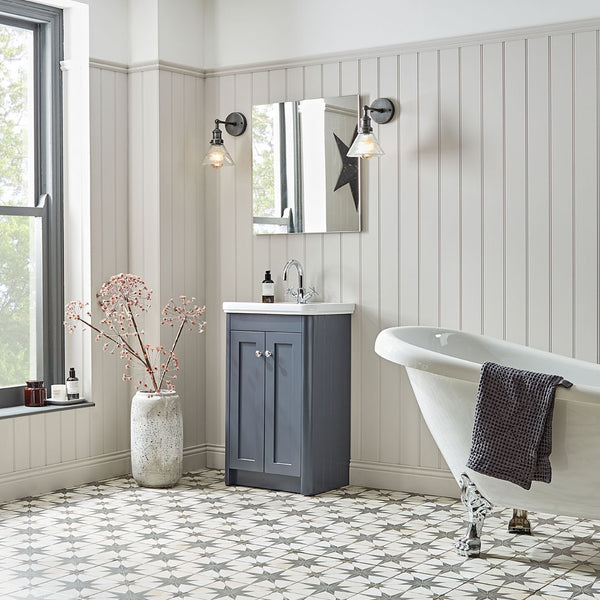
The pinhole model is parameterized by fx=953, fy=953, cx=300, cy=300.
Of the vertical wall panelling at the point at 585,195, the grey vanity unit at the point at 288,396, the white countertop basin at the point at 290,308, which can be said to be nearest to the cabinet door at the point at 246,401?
the grey vanity unit at the point at 288,396

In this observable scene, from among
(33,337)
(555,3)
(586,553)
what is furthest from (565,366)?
(33,337)

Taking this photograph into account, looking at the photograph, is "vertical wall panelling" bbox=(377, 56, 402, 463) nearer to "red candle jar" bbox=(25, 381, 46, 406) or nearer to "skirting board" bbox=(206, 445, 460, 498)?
"skirting board" bbox=(206, 445, 460, 498)

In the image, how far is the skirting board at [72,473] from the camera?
425 cm

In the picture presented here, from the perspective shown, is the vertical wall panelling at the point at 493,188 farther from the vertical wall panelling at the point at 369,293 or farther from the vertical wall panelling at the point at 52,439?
the vertical wall panelling at the point at 52,439

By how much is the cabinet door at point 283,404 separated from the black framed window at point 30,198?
3.61ft

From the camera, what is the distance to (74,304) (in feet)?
15.1

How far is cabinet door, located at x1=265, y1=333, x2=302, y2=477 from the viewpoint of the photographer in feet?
14.1

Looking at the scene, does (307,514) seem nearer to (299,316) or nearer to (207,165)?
(299,316)

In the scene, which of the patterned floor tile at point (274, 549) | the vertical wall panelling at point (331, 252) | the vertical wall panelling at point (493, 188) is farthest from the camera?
the vertical wall panelling at point (331, 252)

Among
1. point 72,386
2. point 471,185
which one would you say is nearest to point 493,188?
point 471,185

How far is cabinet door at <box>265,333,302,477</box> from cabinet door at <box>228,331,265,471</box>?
38 millimetres

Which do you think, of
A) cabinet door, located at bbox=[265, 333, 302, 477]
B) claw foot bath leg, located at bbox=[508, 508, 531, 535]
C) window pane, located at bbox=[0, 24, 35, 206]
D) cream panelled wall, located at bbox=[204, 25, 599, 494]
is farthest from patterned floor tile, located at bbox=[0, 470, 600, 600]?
window pane, located at bbox=[0, 24, 35, 206]

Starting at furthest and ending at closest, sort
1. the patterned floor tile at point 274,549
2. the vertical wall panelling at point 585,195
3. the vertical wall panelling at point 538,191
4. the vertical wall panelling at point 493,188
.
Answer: the vertical wall panelling at point 493,188
the vertical wall panelling at point 538,191
the vertical wall panelling at point 585,195
the patterned floor tile at point 274,549

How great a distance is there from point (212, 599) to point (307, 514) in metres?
1.10
